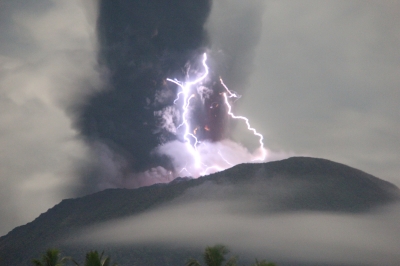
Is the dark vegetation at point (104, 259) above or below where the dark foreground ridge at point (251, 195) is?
below

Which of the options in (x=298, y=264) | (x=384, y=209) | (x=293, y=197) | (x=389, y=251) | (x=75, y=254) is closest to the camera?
(x=298, y=264)

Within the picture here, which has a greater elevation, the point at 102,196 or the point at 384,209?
the point at 102,196

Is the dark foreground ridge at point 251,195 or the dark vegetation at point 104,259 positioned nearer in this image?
the dark vegetation at point 104,259

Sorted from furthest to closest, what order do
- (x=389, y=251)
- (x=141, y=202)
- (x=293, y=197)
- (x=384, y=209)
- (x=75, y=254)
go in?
(x=141, y=202)
(x=293, y=197)
(x=384, y=209)
(x=75, y=254)
(x=389, y=251)

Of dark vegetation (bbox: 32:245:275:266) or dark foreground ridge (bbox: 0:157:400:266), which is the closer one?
dark vegetation (bbox: 32:245:275:266)

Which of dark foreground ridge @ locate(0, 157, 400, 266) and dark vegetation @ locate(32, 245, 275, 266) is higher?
dark foreground ridge @ locate(0, 157, 400, 266)

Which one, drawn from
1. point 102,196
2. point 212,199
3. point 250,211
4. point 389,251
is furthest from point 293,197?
point 102,196

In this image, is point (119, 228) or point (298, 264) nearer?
point (298, 264)

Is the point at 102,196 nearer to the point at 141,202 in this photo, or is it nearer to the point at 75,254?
the point at 141,202
